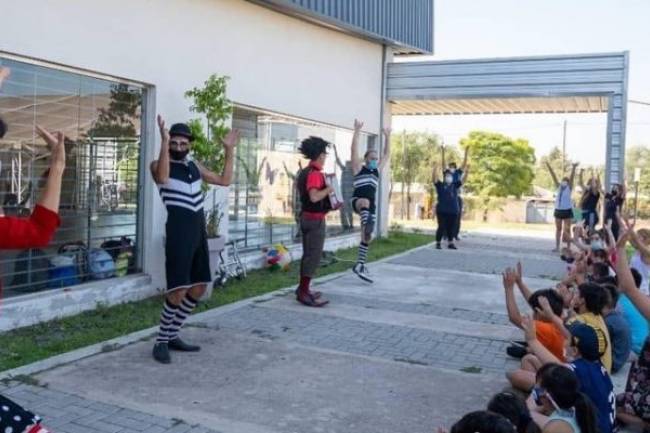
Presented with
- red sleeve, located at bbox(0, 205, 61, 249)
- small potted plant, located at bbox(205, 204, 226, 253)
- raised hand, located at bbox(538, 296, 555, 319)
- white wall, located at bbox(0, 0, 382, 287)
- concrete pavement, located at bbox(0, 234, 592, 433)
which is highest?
white wall, located at bbox(0, 0, 382, 287)

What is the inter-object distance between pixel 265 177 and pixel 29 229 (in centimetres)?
843

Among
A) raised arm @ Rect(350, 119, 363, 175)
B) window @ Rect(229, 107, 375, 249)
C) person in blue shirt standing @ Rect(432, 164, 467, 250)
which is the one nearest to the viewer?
raised arm @ Rect(350, 119, 363, 175)

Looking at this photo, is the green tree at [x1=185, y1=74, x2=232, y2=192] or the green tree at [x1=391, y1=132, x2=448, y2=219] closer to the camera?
the green tree at [x1=185, y1=74, x2=232, y2=192]

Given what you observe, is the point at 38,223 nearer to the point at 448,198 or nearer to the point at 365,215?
the point at 365,215

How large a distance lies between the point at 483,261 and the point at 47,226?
1106 centimetres

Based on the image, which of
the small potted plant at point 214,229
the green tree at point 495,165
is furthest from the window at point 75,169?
the green tree at point 495,165

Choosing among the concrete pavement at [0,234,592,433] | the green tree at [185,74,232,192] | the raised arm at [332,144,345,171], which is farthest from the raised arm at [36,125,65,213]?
the raised arm at [332,144,345,171]

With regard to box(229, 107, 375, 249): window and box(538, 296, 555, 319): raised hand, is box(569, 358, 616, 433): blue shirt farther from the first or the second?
box(229, 107, 375, 249): window

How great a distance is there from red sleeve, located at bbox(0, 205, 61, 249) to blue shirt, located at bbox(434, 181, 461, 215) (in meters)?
12.3

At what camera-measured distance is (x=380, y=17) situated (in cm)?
1347

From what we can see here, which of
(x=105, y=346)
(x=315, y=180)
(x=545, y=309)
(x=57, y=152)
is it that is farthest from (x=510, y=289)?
(x=315, y=180)

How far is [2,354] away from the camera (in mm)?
5340

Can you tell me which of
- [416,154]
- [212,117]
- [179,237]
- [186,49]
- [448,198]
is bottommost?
[179,237]

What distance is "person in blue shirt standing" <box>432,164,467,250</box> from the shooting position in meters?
14.3
